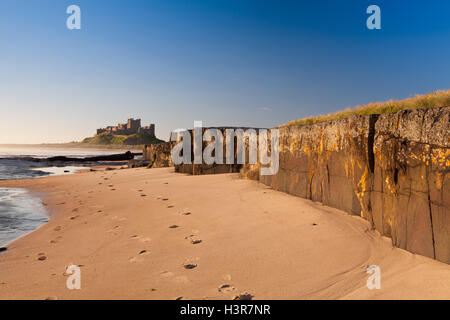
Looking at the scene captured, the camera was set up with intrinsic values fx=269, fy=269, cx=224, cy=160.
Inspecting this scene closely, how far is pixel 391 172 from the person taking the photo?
2791mm

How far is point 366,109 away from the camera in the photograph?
436cm

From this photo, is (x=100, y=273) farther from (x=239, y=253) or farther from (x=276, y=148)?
(x=276, y=148)

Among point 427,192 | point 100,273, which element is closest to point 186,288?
point 100,273

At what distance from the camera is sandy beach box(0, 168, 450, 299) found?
2.12 m

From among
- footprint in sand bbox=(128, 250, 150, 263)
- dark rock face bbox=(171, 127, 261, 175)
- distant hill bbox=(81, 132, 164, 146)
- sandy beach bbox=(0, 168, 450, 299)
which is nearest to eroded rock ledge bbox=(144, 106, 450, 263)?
sandy beach bbox=(0, 168, 450, 299)

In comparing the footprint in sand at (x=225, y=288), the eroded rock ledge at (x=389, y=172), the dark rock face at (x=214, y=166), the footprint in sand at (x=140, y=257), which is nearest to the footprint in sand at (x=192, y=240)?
the footprint in sand at (x=140, y=257)

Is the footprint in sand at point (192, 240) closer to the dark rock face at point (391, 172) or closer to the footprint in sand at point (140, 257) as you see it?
→ the footprint in sand at point (140, 257)

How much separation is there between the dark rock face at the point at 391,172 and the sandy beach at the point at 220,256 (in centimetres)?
17

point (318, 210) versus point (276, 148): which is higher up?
point (276, 148)

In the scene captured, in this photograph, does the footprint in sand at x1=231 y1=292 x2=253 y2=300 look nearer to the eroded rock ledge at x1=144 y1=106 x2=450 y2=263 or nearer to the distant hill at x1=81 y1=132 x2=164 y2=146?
the eroded rock ledge at x1=144 y1=106 x2=450 y2=263

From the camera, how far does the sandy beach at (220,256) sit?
2123 millimetres

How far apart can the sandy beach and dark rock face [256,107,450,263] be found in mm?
168

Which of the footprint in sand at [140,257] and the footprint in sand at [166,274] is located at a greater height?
the footprint in sand at [166,274]

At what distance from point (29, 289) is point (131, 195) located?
419 cm
